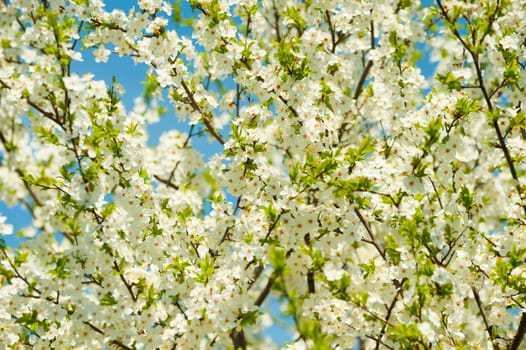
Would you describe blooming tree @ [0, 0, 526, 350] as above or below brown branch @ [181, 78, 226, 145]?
below

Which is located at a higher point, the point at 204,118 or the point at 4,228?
the point at 204,118

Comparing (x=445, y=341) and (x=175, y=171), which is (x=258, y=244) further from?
(x=175, y=171)

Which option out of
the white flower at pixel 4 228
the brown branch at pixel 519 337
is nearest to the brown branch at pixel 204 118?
the white flower at pixel 4 228

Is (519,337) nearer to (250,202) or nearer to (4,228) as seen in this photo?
(250,202)

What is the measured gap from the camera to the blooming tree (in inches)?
199

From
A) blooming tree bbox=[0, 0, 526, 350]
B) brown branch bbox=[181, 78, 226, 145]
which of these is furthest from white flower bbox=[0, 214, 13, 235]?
brown branch bbox=[181, 78, 226, 145]

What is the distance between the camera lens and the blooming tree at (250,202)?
5.05m

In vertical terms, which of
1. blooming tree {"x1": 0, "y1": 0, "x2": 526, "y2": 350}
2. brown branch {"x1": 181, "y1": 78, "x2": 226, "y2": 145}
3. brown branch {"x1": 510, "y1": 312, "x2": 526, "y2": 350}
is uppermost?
brown branch {"x1": 181, "y1": 78, "x2": 226, "y2": 145}


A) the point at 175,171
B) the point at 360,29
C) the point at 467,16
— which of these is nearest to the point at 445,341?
the point at 467,16

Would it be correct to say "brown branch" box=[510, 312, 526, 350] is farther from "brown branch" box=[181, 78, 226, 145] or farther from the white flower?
the white flower

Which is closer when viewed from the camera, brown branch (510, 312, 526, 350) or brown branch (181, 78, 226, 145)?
brown branch (510, 312, 526, 350)

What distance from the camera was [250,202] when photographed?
5.91 meters

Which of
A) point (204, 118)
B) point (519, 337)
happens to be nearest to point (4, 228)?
point (204, 118)

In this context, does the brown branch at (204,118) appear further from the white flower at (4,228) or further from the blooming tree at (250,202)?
the white flower at (4,228)
